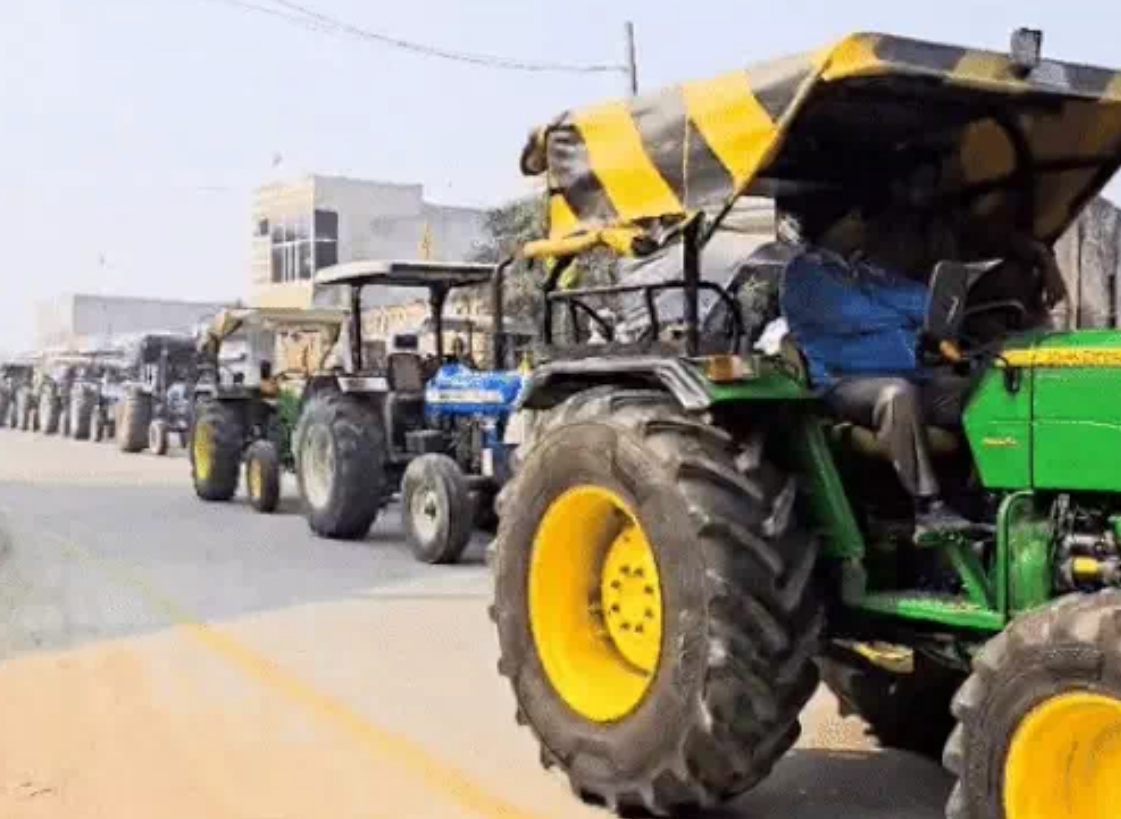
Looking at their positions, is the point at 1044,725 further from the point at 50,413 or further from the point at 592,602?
the point at 50,413

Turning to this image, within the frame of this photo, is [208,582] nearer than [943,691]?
No

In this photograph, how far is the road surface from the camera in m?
5.64

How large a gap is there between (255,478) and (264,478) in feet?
0.66

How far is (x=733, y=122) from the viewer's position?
5.16 m

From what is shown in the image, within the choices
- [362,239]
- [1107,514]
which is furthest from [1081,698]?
[362,239]

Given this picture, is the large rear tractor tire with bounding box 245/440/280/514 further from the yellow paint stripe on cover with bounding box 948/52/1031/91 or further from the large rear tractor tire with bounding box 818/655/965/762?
the yellow paint stripe on cover with bounding box 948/52/1031/91

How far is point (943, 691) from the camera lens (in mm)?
6039

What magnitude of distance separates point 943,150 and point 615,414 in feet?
5.91

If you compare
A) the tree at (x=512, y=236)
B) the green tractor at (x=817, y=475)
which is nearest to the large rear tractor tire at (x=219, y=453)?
the tree at (x=512, y=236)

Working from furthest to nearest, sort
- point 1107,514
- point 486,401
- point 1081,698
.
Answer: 1. point 486,401
2. point 1107,514
3. point 1081,698

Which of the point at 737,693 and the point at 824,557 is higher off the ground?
the point at 824,557

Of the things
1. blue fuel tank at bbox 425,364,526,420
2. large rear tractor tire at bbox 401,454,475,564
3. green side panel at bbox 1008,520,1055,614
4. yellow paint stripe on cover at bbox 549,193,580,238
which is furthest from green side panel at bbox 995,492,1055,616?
blue fuel tank at bbox 425,364,526,420

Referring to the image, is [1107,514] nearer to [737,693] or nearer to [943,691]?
[737,693]

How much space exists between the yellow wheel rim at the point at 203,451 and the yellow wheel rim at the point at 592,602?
12.8 meters
